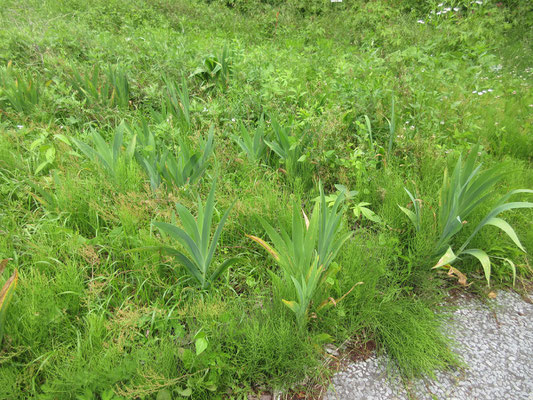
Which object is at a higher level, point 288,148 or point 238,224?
point 288,148

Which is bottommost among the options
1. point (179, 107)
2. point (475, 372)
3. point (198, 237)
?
point (475, 372)

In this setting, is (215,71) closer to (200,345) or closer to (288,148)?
(288,148)

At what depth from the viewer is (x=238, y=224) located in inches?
94.6

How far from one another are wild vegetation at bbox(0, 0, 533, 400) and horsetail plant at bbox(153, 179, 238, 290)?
1 centimetres

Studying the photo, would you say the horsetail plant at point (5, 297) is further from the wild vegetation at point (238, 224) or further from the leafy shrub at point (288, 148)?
the leafy shrub at point (288, 148)

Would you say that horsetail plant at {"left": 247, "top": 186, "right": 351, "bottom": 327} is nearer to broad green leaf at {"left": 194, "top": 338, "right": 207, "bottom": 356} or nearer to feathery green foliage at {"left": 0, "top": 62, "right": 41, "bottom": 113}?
broad green leaf at {"left": 194, "top": 338, "right": 207, "bottom": 356}

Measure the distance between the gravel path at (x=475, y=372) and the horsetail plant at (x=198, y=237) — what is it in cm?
84

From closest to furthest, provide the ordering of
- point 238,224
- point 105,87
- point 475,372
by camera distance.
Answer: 1. point 475,372
2. point 238,224
3. point 105,87

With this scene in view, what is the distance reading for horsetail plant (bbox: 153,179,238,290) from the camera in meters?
1.79

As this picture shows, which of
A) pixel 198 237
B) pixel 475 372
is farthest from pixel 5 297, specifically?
pixel 475 372

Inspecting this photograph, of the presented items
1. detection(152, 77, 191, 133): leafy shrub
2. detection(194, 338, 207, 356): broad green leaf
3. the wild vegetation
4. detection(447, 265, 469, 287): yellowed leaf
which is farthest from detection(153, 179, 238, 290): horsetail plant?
detection(152, 77, 191, 133): leafy shrub

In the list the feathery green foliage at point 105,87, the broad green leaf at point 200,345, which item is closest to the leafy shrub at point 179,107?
the feathery green foliage at point 105,87

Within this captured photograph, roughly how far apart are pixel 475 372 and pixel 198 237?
58.2 inches

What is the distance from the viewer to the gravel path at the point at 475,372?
5.53 ft
